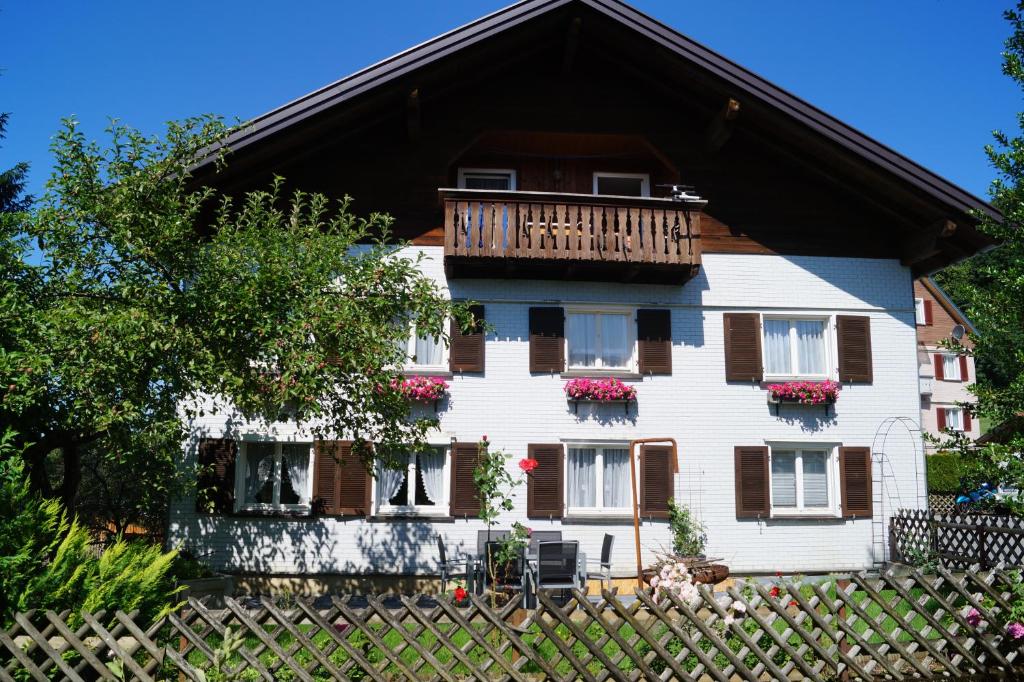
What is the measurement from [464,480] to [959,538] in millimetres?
7898

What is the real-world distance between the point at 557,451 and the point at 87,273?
7.56m

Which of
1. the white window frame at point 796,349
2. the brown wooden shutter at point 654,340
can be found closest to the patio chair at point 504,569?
the brown wooden shutter at point 654,340

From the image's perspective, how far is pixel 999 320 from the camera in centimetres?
709

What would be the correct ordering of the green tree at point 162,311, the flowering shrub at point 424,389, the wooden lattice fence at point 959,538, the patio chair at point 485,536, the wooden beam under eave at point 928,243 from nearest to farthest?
the green tree at point 162,311 < the wooden lattice fence at point 959,538 < the patio chair at point 485,536 < the flowering shrub at point 424,389 < the wooden beam under eave at point 928,243

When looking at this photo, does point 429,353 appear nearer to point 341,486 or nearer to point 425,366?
point 425,366

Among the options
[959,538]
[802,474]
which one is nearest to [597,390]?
[802,474]

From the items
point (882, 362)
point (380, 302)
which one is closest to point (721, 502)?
point (882, 362)

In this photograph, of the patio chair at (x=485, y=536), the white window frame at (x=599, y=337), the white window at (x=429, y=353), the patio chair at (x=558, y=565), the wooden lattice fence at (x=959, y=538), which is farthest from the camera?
the white window frame at (x=599, y=337)

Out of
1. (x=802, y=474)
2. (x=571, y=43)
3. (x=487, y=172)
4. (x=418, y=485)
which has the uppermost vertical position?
(x=571, y=43)

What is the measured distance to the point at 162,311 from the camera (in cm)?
820

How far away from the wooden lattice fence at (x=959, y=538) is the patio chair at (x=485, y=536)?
6.49 m

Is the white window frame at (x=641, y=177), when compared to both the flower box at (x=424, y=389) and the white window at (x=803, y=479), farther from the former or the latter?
the white window at (x=803, y=479)

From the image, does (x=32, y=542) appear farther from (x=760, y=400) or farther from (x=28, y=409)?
(x=760, y=400)

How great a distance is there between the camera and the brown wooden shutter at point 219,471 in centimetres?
1288
